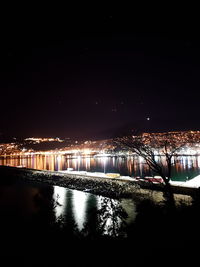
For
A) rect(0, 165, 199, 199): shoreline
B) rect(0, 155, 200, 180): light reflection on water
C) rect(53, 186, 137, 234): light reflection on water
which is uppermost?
rect(0, 165, 199, 199): shoreline

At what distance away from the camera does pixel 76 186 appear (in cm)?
1847

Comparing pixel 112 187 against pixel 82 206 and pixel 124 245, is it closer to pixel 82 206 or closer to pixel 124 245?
pixel 82 206

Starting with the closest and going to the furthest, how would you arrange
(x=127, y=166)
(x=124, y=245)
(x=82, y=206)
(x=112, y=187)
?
(x=124, y=245), (x=82, y=206), (x=112, y=187), (x=127, y=166)

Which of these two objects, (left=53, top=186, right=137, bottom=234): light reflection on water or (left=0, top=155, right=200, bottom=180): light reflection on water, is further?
(left=0, top=155, right=200, bottom=180): light reflection on water

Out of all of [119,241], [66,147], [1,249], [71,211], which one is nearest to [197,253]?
[119,241]

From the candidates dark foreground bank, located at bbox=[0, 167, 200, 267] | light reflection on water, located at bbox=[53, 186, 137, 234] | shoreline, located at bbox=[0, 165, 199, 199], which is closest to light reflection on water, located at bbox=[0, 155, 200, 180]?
shoreline, located at bbox=[0, 165, 199, 199]

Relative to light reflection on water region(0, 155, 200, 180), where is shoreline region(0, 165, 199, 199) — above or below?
above

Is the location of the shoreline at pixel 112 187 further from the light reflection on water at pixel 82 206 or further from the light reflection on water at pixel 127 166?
the light reflection on water at pixel 127 166

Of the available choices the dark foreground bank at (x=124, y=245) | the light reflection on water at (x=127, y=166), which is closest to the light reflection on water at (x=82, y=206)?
the dark foreground bank at (x=124, y=245)

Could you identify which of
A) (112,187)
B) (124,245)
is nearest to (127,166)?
(112,187)

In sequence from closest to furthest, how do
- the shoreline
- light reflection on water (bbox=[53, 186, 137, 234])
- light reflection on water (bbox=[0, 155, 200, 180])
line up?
1. light reflection on water (bbox=[53, 186, 137, 234])
2. the shoreline
3. light reflection on water (bbox=[0, 155, 200, 180])

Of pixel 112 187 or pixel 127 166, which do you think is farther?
pixel 127 166

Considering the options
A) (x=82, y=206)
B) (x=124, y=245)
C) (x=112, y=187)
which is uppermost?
(x=124, y=245)

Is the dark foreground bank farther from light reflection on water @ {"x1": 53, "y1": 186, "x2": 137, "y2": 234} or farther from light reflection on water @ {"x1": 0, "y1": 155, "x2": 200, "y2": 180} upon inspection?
light reflection on water @ {"x1": 0, "y1": 155, "x2": 200, "y2": 180}
